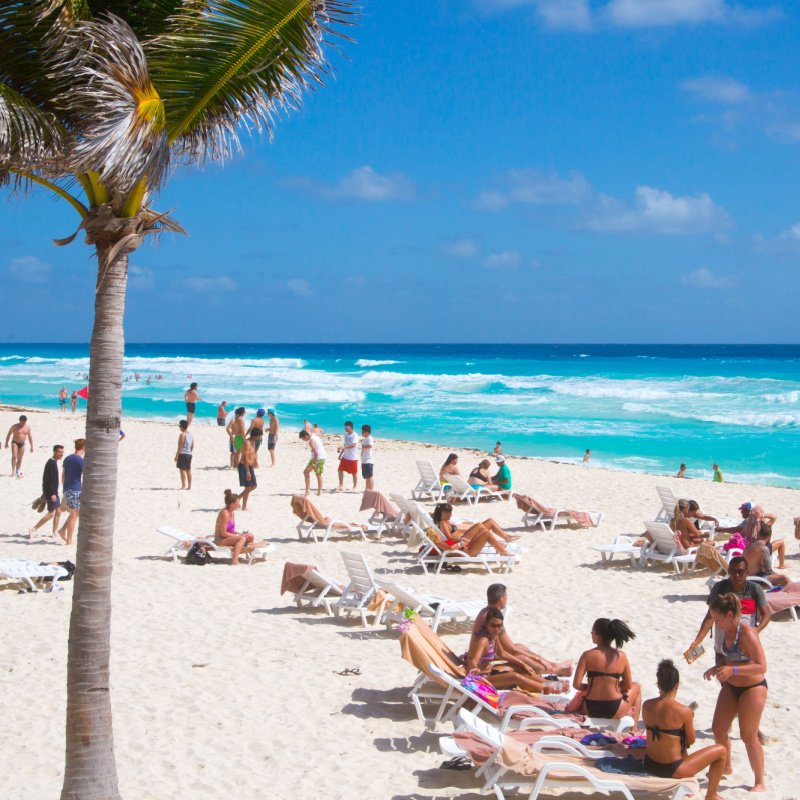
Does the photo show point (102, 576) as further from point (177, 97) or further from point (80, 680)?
point (177, 97)

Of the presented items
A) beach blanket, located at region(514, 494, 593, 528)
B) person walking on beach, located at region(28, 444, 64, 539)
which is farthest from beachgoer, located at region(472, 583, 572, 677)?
person walking on beach, located at region(28, 444, 64, 539)

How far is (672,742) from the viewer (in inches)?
200

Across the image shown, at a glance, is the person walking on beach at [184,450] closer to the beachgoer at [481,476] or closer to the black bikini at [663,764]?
the beachgoer at [481,476]

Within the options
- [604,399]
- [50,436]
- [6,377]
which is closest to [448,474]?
[50,436]

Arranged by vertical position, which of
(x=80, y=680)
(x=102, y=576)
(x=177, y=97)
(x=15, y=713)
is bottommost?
(x=15, y=713)

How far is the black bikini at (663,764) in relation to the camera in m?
5.08

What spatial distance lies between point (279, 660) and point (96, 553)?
384 centimetres

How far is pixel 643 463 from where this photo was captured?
2770cm

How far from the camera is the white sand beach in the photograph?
225 inches

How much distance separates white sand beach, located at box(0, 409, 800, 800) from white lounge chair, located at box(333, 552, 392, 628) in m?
0.20

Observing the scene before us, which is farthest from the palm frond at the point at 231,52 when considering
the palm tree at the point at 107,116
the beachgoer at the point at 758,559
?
the beachgoer at the point at 758,559

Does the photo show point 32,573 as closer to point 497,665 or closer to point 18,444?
point 497,665

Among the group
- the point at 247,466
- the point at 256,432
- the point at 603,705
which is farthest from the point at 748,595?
the point at 256,432

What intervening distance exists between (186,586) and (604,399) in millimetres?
42832
